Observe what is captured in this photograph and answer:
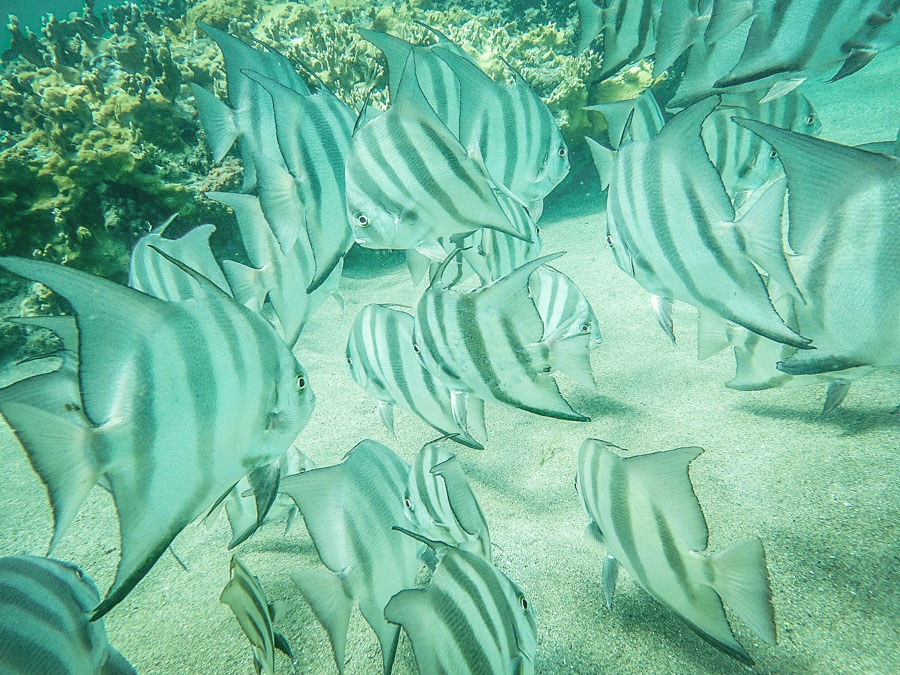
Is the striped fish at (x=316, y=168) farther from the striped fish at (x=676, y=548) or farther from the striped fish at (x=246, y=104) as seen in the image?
the striped fish at (x=676, y=548)

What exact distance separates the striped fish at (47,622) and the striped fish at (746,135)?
3.31m

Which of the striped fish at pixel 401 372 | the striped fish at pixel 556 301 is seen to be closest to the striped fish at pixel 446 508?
the striped fish at pixel 401 372

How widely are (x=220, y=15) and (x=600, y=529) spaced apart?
9.81 metres

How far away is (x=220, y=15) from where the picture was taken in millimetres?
7934

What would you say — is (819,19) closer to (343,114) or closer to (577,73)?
(343,114)

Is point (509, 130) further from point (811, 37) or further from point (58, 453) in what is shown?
point (58, 453)

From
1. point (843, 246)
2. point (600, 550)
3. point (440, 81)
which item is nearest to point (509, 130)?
point (440, 81)

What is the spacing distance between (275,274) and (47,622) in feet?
4.74

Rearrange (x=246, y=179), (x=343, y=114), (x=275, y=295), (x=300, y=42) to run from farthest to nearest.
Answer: (x=300, y=42), (x=246, y=179), (x=275, y=295), (x=343, y=114)

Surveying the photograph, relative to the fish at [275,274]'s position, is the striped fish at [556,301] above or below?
below

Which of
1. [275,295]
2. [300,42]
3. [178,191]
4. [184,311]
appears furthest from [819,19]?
[300,42]

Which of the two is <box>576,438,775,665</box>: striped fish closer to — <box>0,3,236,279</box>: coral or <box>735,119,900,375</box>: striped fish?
<box>735,119,900,375</box>: striped fish

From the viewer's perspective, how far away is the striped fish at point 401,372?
83.7 inches

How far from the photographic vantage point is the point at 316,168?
183 centimetres
